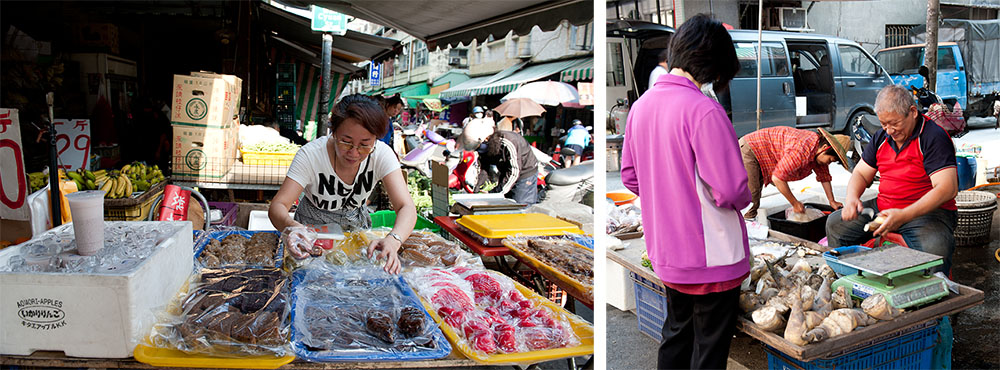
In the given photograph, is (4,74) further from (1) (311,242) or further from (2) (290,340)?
(2) (290,340)

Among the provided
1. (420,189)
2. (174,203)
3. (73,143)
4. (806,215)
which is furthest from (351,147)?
(420,189)

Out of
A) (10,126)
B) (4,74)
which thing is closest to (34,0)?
(4,74)

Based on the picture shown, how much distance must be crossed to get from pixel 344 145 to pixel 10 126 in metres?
1.71

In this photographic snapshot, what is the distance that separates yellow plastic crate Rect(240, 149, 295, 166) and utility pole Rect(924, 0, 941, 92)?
459 cm

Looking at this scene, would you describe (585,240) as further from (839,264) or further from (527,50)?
(527,50)

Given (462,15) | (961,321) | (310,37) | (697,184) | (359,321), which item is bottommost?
(961,321)

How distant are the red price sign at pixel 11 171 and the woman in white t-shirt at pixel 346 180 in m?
1.36

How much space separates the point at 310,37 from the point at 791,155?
8.51 m

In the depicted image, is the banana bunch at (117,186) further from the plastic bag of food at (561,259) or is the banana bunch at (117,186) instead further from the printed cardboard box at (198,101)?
the plastic bag of food at (561,259)

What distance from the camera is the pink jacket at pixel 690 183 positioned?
1.96 metres

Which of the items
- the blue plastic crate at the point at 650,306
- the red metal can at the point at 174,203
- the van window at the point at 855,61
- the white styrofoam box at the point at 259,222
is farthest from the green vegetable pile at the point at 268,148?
the van window at the point at 855,61

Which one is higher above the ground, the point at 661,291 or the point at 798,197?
the point at 798,197

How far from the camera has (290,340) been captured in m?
1.75

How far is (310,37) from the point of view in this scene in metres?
9.98
